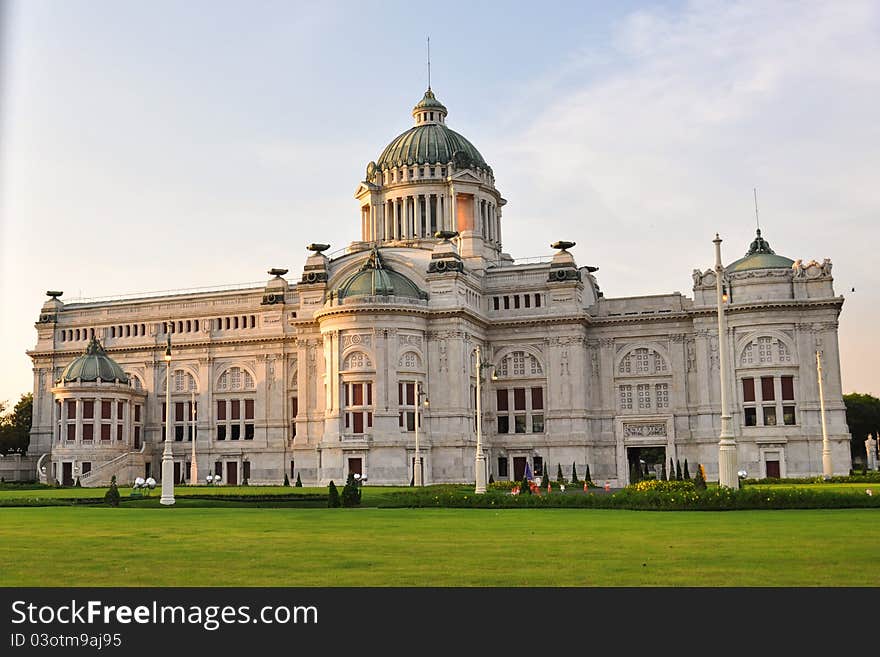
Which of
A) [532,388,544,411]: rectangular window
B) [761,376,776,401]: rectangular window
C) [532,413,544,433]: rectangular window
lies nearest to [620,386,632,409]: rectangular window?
[532,388,544,411]: rectangular window

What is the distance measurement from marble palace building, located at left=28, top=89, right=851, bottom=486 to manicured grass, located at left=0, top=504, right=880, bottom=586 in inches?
1985

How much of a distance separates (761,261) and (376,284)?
106 feet

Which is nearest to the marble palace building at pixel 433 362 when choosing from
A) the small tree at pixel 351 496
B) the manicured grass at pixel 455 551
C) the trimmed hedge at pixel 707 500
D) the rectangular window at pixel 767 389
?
the rectangular window at pixel 767 389

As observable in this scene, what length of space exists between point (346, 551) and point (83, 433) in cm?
7899

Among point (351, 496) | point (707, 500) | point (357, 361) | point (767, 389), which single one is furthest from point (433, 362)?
point (707, 500)

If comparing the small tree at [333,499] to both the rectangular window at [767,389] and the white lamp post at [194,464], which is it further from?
the white lamp post at [194,464]

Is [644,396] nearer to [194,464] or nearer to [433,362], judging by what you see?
[433,362]

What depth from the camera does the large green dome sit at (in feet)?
331

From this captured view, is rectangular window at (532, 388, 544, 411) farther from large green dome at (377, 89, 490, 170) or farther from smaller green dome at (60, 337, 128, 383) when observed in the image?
smaller green dome at (60, 337, 128, 383)
